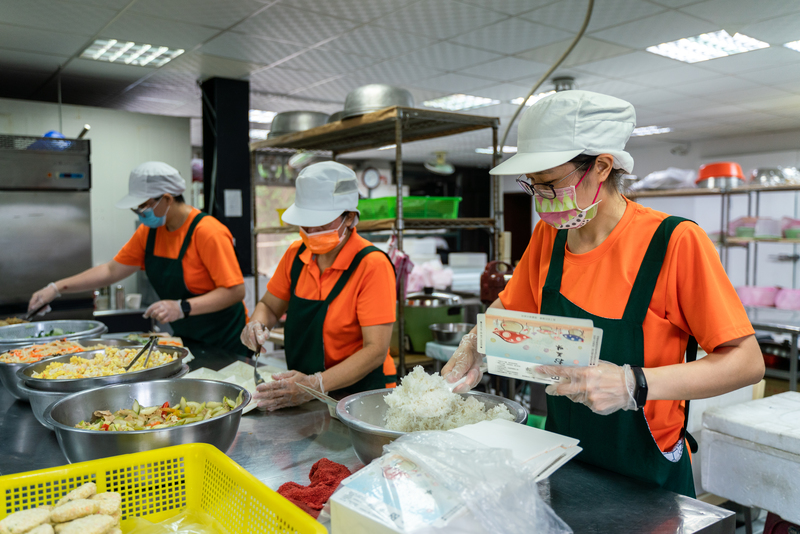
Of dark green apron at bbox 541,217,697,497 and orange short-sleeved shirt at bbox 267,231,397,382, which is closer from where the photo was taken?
dark green apron at bbox 541,217,697,497

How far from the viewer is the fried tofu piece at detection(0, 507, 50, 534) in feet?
3.06

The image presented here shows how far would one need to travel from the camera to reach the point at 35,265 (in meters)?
5.14

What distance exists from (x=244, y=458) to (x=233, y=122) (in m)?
5.17

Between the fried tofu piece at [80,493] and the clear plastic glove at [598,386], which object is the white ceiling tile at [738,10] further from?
the fried tofu piece at [80,493]

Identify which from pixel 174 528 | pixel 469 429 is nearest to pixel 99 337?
pixel 174 528

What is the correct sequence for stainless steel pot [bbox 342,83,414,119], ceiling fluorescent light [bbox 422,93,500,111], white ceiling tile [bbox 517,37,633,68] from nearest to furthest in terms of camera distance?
stainless steel pot [bbox 342,83,414,119] → white ceiling tile [bbox 517,37,633,68] → ceiling fluorescent light [bbox 422,93,500,111]

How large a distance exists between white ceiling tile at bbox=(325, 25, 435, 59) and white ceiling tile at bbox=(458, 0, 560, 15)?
80cm

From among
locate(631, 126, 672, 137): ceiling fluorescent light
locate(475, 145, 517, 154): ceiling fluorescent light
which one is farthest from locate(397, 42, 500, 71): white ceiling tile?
locate(475, 145, 517, 154): ceiling fluorescent light

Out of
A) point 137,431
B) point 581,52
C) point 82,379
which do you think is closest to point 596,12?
point 581,52

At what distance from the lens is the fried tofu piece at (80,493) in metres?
1.03

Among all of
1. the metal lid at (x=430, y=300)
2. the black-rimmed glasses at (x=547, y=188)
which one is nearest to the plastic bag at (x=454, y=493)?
the black-rimmed glasses at (x=547, y=188)

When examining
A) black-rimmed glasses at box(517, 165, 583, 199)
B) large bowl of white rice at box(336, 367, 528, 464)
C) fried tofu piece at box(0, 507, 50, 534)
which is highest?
black-rimmed glasses at box(517, 165, 583, 199)

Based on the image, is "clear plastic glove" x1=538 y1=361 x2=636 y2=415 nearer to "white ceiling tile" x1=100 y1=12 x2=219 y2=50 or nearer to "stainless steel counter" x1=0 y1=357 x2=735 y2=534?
"stainless steel counter" x1=0 y1=357 x2=735 y2=534

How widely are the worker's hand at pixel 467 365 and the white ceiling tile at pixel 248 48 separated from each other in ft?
12.9
